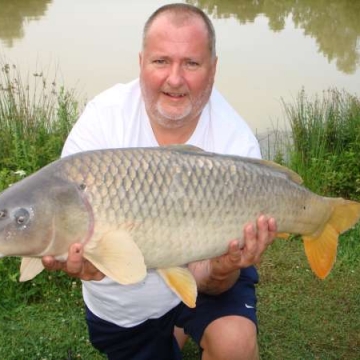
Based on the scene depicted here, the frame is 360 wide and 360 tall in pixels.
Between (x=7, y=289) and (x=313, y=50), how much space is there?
6.36m

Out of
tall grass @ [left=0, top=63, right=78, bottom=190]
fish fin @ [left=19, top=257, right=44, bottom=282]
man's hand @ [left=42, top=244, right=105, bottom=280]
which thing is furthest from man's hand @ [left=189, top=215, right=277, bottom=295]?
tall grass @ [left=0, top=63, right=78, bottom=190]

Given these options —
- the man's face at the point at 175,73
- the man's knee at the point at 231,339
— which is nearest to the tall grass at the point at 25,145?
the man's knee at the point at 231,339

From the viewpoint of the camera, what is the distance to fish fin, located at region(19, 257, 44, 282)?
5.10 feet

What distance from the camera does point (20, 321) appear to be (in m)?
2.50

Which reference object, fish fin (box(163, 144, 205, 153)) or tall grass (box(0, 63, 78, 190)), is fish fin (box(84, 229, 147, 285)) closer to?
fish fin (box(163, 144, 205, 153))

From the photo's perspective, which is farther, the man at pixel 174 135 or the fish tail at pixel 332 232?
the man at pixel 174 135

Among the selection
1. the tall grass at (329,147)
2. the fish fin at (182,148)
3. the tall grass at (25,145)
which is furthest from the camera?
the tall grass at (329,147)

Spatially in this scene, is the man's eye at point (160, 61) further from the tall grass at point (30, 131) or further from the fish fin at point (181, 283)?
the tall grass at point (30, 131)

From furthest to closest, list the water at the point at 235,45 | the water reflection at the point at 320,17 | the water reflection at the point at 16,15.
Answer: the water reflection at the point at 16,15 < the water reflection at the point at 320,17 < the water at the point at 235,45

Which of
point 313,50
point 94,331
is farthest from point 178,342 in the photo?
point 313,50

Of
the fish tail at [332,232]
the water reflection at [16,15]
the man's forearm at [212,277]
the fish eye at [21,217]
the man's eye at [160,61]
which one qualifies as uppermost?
the man's eye at [160,61]

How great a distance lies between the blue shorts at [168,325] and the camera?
196 cm

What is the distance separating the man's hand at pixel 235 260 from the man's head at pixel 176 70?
44 centimetres

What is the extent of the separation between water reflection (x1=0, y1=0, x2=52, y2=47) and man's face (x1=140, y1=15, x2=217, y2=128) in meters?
6.26
